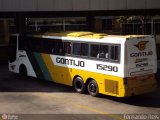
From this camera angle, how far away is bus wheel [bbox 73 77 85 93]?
1820 cm

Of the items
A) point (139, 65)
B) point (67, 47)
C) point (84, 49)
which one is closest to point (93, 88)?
point (84, 49)

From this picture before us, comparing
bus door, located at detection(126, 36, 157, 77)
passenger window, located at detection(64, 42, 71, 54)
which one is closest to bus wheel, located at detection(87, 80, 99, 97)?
bus door, located at detection(126, 36, 157, 77)

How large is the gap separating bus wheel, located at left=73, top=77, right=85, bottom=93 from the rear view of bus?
2789 millimetres

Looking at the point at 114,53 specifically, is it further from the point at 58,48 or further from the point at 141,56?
the point at 58,48

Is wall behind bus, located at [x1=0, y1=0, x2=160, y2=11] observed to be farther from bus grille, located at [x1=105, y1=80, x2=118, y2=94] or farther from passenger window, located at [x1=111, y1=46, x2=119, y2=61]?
bus grille, located at [x1=105, y1=80, x2=118, y2=94]

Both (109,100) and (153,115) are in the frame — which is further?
(109,100)

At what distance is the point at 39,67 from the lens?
21.1 meters

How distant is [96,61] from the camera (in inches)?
686

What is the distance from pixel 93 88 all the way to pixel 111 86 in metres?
1.32

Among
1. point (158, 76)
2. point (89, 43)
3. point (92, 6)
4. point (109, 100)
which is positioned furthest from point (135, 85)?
A: point (92, 6)

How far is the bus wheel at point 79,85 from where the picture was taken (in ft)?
59.7

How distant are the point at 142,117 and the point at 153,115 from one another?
0.49 meters

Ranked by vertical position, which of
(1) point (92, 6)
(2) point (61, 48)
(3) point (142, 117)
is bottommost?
(3) point (142, 117)

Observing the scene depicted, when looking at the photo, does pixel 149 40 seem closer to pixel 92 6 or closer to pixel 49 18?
pixel 92 6
